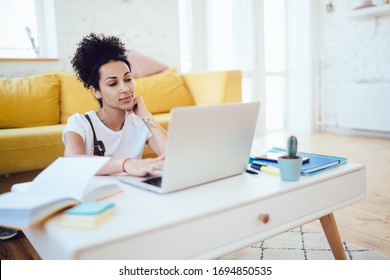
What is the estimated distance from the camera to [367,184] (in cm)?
244

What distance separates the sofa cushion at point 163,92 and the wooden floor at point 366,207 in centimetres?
124

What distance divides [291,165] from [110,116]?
76 centimetres

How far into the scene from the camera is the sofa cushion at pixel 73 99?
2.61 metres

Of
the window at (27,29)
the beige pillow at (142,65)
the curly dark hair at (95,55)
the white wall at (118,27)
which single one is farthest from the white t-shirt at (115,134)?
the window at (27,29)

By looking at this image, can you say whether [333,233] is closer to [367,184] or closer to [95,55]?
[95,55]

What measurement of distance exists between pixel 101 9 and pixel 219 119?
2719 millimetres

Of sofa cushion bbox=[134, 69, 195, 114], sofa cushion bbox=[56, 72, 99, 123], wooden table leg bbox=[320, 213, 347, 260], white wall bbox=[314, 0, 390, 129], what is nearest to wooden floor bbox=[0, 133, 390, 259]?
wooden table leg bbox=[320, 213, 347, 260]

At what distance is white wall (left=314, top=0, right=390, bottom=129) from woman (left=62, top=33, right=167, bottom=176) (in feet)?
11.2

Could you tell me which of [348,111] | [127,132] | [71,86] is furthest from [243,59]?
[127,132]

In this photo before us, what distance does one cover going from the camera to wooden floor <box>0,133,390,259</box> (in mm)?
1636

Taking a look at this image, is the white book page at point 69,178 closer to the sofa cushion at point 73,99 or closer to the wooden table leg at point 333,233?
the wooden table leg at point 333,233

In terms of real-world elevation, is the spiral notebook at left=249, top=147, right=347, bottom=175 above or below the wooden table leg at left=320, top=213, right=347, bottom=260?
above

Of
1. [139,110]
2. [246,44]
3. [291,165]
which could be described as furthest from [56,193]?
[246,44]

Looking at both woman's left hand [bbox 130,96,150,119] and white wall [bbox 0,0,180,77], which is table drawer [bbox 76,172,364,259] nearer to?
woman's left hand [bbox 130,96,150,119]
